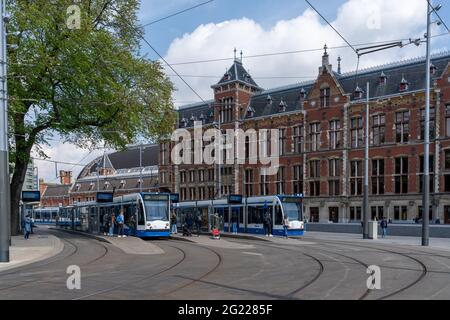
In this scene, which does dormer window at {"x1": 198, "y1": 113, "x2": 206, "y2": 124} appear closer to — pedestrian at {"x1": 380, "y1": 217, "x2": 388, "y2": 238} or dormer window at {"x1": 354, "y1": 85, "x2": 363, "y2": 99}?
dormer window at {"x1": 354, "y1": 85, "x2": 363, "y2": 99}

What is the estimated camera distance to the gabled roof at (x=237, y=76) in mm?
63062

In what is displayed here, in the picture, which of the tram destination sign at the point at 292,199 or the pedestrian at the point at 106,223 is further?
the pedestrian at the point at 106,223

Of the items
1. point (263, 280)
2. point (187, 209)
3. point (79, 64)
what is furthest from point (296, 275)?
point (187, 209)

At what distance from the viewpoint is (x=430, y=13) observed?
23422 millimetres

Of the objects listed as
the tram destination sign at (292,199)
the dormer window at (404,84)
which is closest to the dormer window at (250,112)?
the dormer window at (404,84)

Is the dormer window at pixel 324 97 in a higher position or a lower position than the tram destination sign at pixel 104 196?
higher

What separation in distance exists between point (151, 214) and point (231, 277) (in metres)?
15.6

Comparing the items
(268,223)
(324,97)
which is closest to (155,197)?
(268,223)

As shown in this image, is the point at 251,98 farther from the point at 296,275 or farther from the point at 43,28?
the point at 296,275

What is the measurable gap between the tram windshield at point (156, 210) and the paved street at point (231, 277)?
8.94 metres

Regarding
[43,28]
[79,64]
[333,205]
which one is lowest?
[333,205]

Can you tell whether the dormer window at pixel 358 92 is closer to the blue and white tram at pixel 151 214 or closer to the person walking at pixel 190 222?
the person walking at pixel 190 222

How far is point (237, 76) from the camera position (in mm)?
62812
